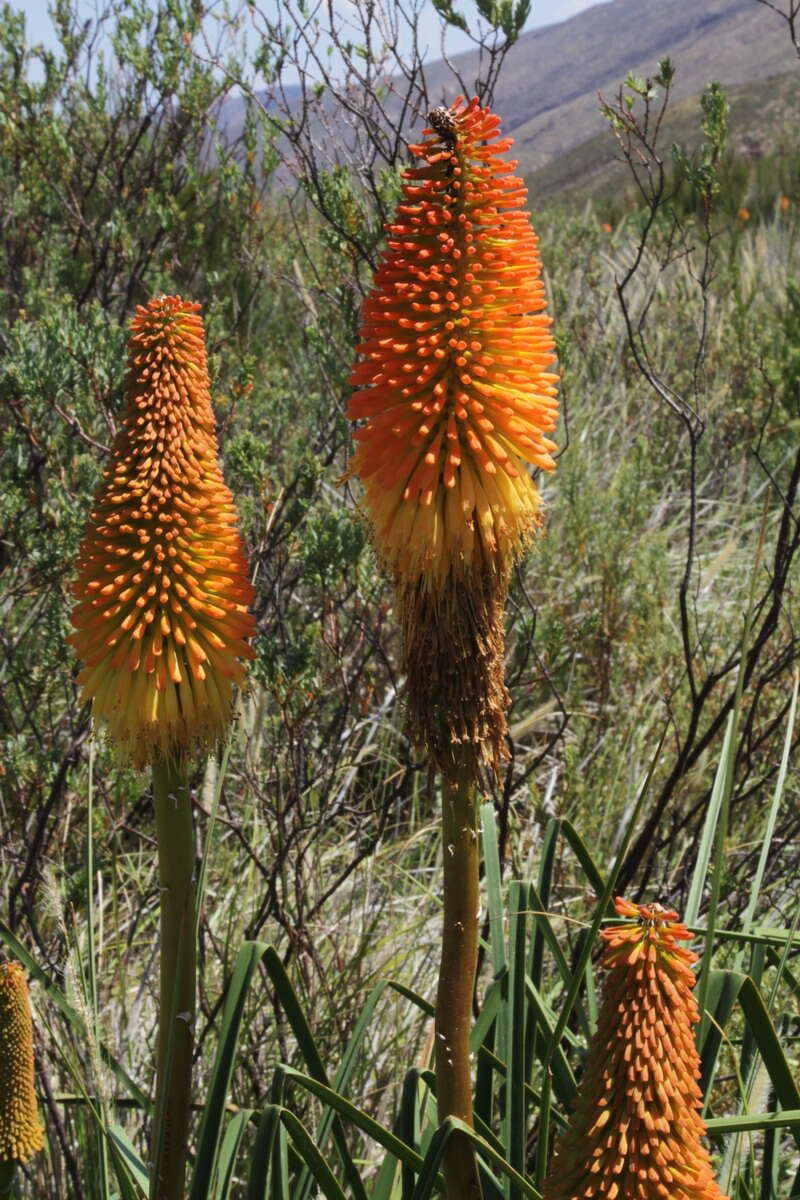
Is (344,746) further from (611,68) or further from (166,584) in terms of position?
(611,68)

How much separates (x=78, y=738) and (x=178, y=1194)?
2.21 meters

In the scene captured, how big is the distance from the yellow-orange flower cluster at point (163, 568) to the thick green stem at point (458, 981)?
0.51 metres

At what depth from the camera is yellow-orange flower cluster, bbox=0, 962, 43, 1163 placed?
2094mm

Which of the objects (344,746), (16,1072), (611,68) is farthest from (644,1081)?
(611,68)

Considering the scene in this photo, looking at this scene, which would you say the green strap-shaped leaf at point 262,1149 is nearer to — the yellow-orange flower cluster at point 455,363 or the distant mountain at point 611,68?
the yellow-orange flower cluster at point 455,363

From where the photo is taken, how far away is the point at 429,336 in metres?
1.71

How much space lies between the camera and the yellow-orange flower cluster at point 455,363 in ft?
5.58

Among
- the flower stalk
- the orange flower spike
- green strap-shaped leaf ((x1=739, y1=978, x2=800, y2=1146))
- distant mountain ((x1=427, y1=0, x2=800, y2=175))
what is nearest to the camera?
the orange flower spike

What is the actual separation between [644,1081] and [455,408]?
0.95 m

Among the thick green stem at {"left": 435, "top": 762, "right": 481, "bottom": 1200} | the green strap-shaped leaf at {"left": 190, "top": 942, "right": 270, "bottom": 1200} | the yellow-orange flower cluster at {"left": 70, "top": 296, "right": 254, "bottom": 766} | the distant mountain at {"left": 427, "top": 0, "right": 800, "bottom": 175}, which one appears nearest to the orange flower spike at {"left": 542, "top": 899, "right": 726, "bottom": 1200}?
the thick green stem at {"left": 435, "top": 762, "right": 481, "bottom": 1200}

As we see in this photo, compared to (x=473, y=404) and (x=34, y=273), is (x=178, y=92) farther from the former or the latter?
(x=473, y=404)

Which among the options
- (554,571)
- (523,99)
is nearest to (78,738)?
(554,571)

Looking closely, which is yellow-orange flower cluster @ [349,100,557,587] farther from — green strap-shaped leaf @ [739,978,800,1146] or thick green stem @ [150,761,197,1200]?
green strap-shaped leaf @ [739,978,800,1146]

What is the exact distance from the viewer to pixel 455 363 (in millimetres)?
1758
